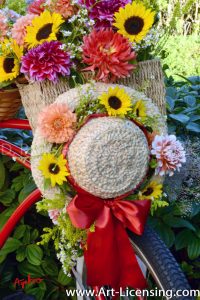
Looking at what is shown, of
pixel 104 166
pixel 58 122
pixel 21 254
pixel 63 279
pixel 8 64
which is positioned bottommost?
pixel 63 279

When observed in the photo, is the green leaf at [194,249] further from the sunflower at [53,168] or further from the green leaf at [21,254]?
the sunflower at [53,168]

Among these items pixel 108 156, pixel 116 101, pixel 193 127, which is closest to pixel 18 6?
pixel 116 101

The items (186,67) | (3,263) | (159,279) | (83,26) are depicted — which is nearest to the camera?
(159,279)

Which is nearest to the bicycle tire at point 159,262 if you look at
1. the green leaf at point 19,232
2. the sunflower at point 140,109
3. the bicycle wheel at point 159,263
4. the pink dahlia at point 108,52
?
the bicycle wheel at point 159,263

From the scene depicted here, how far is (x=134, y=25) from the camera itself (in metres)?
1.46

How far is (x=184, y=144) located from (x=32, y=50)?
80 centimetres

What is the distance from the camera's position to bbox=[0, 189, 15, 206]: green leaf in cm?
210

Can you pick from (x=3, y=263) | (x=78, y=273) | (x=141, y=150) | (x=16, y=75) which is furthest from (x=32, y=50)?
(x=3, y=263)

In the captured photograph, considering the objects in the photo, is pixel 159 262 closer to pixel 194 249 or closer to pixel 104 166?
pixel 104 166

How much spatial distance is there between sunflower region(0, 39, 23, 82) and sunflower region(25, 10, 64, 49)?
0.17 feet

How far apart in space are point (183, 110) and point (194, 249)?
56 cm

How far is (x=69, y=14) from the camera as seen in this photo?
→ 1494 millimetres

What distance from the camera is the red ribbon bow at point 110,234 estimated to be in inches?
53.9

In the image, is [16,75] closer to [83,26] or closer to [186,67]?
[83,26]
